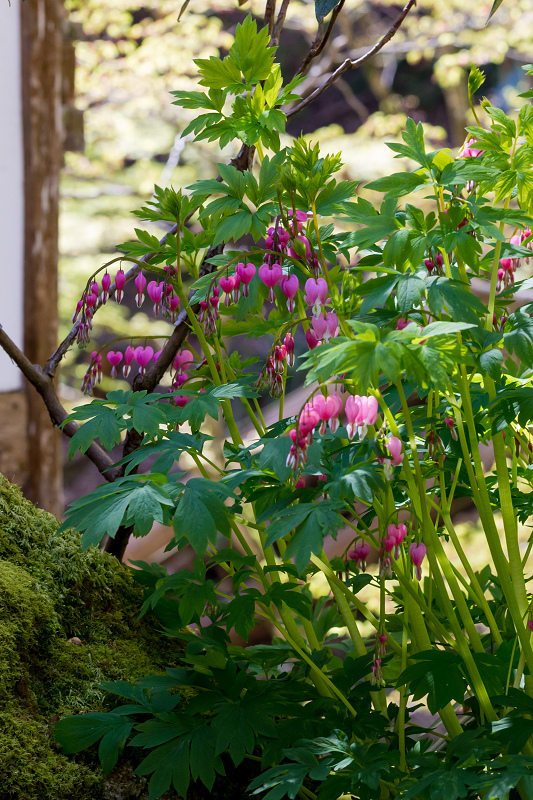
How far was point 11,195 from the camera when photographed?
9.37 ft

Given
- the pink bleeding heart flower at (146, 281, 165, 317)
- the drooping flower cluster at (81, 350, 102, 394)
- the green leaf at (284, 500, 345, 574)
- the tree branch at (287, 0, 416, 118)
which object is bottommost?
the green leaf at (284, 500, 345, 574)

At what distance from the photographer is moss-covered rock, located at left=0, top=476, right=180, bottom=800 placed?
97cm

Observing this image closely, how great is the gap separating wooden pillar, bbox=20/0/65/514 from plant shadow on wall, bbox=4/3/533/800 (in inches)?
75.0

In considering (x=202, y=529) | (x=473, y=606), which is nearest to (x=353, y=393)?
(x=202, y=529)

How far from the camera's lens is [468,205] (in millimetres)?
888

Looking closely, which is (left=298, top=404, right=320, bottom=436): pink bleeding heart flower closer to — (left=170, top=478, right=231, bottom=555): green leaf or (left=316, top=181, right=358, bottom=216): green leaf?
(left=170, top=478, right=231, bottom=555): green leaf

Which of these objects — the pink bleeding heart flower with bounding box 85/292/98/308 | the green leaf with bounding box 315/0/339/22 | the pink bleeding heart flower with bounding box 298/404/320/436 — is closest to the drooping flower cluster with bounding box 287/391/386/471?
the pink bleeding heart flower with bounding box 298/404/320/436

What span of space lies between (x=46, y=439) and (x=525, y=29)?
4244 mm

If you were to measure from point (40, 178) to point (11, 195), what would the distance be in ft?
0.44

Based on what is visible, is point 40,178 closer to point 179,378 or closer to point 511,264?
point 179,378

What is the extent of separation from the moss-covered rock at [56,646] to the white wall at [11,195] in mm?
1676

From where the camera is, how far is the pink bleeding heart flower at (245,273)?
3.20 feet

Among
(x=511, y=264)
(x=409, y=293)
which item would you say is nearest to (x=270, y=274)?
(x=409, y=293)

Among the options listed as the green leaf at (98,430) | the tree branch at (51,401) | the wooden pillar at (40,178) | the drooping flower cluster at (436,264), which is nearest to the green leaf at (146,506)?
the green leaf at (98,430)
